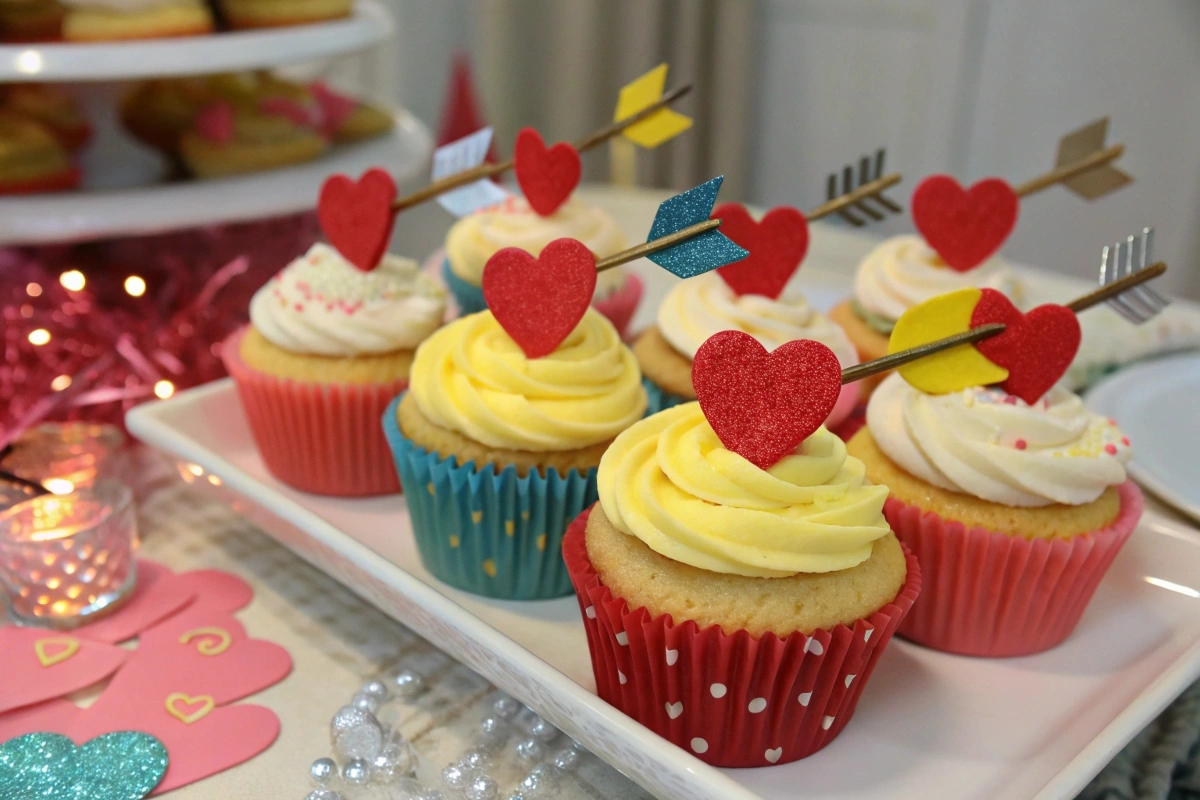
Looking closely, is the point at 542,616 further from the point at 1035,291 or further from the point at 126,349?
the point at 1035,291

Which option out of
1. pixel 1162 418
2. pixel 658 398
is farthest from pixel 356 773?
pixel 1162 418

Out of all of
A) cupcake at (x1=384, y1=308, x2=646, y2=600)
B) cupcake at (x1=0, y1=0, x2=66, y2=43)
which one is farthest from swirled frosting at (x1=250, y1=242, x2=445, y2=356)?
cupcake at (x1=0, y1=0, x2=66, y2=43)

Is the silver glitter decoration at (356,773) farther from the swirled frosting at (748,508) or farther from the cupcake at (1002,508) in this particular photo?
the cupcake at (1002,508)

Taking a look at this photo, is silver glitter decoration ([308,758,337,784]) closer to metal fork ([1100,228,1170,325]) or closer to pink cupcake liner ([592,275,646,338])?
pink cupcake liner ([592,275,646,338])

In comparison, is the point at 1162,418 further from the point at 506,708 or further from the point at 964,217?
the point at 506,708

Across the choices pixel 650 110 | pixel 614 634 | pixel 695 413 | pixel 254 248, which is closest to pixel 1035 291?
pixel 650 110

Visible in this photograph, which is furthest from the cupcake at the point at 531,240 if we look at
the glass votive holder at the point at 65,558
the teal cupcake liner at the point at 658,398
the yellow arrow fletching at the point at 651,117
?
the glass votive holder at the point at 65,558

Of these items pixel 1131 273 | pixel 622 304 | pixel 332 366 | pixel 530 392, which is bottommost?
pixel 622 304
